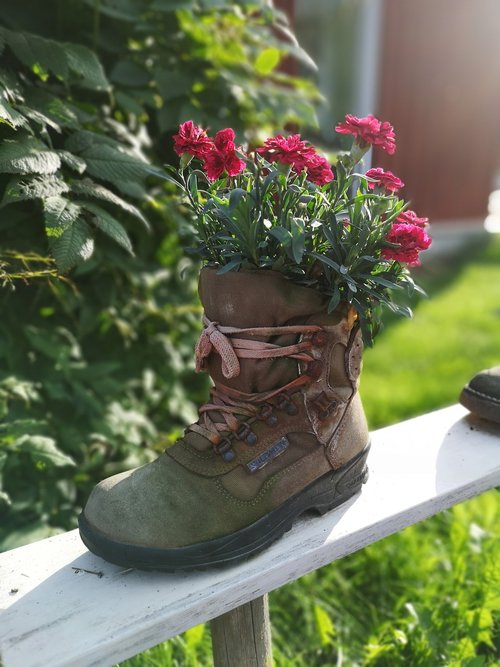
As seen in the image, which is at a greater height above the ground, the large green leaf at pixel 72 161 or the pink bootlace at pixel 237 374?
the large green leaf at pixel 72 161

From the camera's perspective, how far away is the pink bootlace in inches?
40.6

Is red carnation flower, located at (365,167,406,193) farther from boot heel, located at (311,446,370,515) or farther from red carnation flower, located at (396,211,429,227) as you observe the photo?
boot heel, located at (311,446,370,515)

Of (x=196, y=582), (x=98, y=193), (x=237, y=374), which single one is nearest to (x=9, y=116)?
(x=98, y=193)

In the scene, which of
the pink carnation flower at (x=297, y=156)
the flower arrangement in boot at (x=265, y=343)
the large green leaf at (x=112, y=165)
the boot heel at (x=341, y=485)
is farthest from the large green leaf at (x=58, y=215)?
the boot heel at (x=341, y=485)

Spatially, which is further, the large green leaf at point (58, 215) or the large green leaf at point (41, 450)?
the large green leaf at point (41, 450)

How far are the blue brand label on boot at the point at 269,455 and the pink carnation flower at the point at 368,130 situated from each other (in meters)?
0.47

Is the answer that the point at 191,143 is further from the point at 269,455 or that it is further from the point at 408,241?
the point at 269,455

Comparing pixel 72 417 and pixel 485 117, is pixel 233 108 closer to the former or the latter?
pixel 72 417

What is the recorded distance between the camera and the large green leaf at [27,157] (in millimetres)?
1126

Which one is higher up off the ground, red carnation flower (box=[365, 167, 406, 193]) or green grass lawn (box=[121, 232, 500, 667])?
red carnation flower (box=[365, 167, 406, 193])

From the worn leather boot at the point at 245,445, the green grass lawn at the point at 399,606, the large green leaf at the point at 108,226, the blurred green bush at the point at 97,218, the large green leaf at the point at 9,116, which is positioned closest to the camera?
the worn leather boot at the point at 245,445

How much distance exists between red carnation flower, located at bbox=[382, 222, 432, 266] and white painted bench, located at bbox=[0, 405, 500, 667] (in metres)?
0.43

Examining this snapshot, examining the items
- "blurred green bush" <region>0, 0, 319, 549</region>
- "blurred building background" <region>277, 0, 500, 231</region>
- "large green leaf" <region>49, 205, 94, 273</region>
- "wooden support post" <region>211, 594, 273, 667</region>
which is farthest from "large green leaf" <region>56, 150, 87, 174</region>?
"blurred building background" <region>277, 0, 500, 231</region>

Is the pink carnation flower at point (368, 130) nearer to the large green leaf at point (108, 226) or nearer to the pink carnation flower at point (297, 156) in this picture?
the pink carnation flower at point (297, 156)
